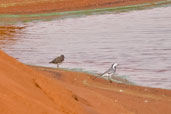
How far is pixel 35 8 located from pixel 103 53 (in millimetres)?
20236

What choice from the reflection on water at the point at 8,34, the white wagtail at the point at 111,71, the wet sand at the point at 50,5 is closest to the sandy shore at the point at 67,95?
the white wagtail at the point at 111,71

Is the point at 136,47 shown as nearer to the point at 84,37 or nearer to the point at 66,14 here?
the point at 84,37

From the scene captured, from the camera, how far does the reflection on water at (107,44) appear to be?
1506 centimetres

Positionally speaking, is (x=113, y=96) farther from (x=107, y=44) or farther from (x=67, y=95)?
(x=107, y=44)

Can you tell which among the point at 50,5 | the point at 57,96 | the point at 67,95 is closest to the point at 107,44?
the point at 67,95

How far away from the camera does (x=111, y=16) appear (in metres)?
32.6

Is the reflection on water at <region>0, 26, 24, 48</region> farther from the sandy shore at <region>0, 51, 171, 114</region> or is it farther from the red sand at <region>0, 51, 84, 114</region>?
the red sand at <region>0, 51, 84, 114</region>

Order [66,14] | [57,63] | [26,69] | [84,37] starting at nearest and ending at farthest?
[26,69], [57,63], [84,37], [66,14]

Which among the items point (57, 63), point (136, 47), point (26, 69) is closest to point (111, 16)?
point (136, 47)

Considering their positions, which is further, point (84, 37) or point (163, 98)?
point (84, 37)

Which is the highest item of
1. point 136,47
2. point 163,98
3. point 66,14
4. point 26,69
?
point 26,69

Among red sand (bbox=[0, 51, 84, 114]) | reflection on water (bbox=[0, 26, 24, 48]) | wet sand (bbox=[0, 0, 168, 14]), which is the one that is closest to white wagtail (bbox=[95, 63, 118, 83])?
red sand (bbox=[0, 51, 84, 114])

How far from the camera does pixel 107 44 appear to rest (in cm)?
2041

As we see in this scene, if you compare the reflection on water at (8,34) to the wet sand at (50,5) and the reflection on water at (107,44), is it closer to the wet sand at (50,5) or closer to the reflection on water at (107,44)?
the reflection on water at (107,44)
